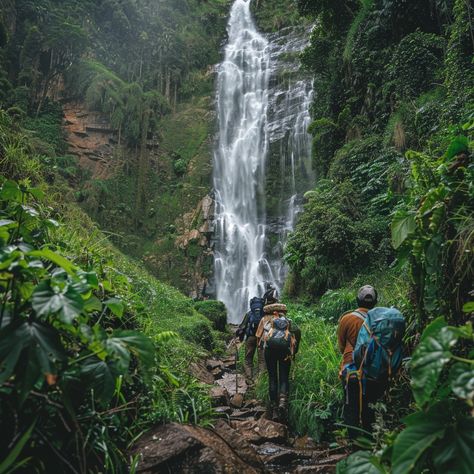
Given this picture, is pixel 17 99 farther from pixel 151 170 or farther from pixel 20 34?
pixel 151 170

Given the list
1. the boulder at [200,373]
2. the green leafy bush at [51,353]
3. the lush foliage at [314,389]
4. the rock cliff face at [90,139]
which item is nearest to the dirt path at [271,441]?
the lush foliage at [314,389]

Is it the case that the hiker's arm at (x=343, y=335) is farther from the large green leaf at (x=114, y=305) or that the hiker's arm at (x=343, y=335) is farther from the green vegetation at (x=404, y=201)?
the large green leaf at (x=114, y=305)

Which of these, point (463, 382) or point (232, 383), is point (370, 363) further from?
point (232, 383)

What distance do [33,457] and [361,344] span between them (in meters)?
2.17

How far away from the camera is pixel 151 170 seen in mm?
26828

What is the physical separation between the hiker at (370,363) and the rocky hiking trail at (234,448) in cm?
52

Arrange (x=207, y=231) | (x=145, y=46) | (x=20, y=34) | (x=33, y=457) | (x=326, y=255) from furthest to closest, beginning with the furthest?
(x=145, y=46)
(x=20, y=34)
(x=207, y=231)
(x=326, y=255)
(x=33, y=457)

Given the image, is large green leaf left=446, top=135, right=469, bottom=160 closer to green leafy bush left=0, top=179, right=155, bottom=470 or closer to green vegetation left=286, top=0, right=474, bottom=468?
green vegetation left=286, top=0, right=474, bottom=468

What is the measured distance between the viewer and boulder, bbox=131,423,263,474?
2.31 metres

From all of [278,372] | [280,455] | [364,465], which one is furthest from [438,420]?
[278,372]

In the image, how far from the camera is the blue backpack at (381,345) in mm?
2801

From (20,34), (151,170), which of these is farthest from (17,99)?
(151,170)

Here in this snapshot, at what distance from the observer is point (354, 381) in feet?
9.98

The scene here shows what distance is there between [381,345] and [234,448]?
127 cm
